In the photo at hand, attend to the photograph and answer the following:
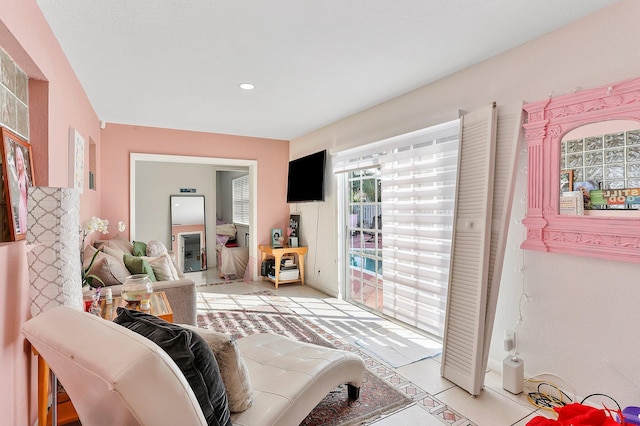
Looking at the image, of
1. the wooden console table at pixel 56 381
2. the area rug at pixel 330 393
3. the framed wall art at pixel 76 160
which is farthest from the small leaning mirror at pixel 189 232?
the wooden console table at pixel 56 381

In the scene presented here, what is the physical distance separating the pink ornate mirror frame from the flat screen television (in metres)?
2.84

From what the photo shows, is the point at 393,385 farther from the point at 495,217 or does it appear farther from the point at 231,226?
the point at 231,226

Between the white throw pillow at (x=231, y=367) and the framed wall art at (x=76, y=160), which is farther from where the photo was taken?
the framed wall art at (x=76, y=160)

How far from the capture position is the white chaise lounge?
32.5 inches

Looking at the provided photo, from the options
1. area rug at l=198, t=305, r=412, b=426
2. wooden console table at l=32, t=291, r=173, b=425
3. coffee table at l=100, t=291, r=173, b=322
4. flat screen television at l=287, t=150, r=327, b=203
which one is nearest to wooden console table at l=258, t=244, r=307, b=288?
flat screen television at l=287, t=150, r=327, b=203

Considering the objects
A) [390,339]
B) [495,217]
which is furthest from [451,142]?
[390,339]

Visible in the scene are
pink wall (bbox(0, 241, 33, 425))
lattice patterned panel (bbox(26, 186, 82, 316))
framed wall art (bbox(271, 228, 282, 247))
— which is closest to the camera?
pink wall (bbox(0, 241, 33, 425))

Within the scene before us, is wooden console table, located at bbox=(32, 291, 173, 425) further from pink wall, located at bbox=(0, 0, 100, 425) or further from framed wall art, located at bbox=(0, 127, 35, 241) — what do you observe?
framed wall art, located at bbox=(0, 127, 35, 241)

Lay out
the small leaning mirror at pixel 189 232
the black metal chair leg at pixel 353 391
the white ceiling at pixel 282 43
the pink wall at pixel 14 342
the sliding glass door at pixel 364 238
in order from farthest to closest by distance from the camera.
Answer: the small leaning mirror at pixel 189 232 < the sliding glass door at pixel 364 238 < the black metal chair leg at pixel 353 391 < the white ceiling at pixel 282 43 < the pink wall at pixel 14 342

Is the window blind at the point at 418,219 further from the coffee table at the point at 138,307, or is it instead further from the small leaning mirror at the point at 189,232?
the small leaning mirror at the point at 189,232

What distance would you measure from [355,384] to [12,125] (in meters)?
2.48

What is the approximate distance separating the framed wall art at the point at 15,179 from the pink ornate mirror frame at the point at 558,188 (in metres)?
3.02

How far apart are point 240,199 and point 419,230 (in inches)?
193

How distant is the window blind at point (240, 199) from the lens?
7.02 m
